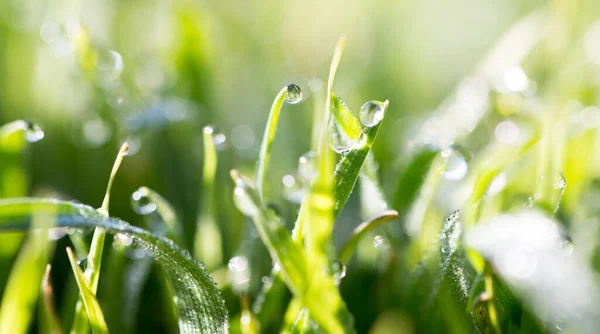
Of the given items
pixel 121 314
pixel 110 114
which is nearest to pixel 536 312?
pixel 121 314

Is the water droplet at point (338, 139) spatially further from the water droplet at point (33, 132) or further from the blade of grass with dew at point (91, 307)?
the water droplet at point (33, 132)

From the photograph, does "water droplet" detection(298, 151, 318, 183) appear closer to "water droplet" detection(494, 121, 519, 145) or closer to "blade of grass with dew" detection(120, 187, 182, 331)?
"blade of grass with dew" detection(120, 187, 182, 331)

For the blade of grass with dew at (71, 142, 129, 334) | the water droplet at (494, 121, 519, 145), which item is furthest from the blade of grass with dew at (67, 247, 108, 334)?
the water droplet at (494, 121, 519, 145)

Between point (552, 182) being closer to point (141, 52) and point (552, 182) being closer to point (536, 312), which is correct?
point (536, 312)

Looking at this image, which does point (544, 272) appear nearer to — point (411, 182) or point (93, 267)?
point (411, 182)

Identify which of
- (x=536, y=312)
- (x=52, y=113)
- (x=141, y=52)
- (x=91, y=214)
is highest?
(x=141, y=52)

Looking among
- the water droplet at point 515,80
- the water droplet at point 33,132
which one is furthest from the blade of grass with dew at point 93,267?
the water droplet at point 515,80
